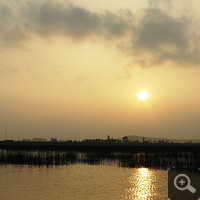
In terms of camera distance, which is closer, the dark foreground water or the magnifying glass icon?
the dark foreground water

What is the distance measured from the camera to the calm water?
2295 centimetres

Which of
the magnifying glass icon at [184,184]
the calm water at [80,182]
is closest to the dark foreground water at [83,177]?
the calm water at [80,182]

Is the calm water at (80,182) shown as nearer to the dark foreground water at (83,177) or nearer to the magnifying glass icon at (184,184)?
the dark foreground water at (83,177)

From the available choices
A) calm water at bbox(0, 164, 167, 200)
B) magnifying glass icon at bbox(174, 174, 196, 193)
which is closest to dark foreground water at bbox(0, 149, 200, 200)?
calm water at bbox(0, 164, 167, 200)

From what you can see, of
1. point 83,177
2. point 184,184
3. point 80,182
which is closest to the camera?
point 184,184

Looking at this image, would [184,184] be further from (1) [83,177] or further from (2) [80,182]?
(1) [83,177]

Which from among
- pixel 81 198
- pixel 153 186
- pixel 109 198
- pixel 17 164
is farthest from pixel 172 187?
pixel 17 164

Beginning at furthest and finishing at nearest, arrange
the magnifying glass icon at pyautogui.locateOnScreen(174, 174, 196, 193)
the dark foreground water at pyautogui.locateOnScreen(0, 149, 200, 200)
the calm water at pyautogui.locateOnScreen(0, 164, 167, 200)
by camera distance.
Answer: the magnifying glass icon at pyautogui.locateOnScreen(174, 174, 196, 193)
the dark foreground water at pyautogui.locateOnScreen(0, 149, 200, 200)
the calm water at pyautogui.locateOnScreen(0, 164, 167, 200)

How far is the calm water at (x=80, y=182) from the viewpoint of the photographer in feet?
75.3

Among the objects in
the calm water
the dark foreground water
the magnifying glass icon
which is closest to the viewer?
the calm water

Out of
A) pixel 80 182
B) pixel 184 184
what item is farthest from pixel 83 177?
pixel 184 184

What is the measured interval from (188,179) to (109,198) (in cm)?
1039

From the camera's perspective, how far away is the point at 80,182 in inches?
1109

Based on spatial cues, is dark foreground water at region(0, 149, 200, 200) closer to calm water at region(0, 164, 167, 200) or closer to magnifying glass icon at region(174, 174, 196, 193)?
calm water at region(0, 164, 167, 200)
